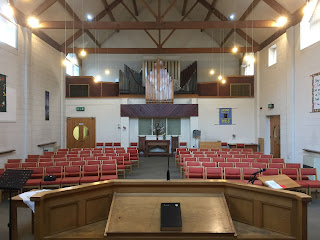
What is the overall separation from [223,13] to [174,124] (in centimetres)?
663

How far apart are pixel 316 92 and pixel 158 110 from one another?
7443 millimetres

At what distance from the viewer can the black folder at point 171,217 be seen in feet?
7.37

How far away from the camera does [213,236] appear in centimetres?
224

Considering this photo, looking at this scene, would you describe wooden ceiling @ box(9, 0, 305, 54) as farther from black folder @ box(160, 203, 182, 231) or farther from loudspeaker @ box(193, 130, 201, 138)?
black folder @ box(160, 203, 182, 231)

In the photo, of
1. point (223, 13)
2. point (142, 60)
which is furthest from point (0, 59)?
point (223, 13)

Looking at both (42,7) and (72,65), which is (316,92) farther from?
(72,65)

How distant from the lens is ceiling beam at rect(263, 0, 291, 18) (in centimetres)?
936

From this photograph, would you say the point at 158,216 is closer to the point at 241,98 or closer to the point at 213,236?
the point at 213,236

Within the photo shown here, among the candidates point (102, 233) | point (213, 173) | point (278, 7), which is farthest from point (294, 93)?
point (102, 233)

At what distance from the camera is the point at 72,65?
14742 mm

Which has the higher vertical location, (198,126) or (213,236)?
(198,126)

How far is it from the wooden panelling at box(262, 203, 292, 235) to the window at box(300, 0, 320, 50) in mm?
7784

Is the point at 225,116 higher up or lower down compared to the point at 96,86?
lower down

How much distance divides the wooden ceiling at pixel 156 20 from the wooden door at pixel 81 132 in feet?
13.3
